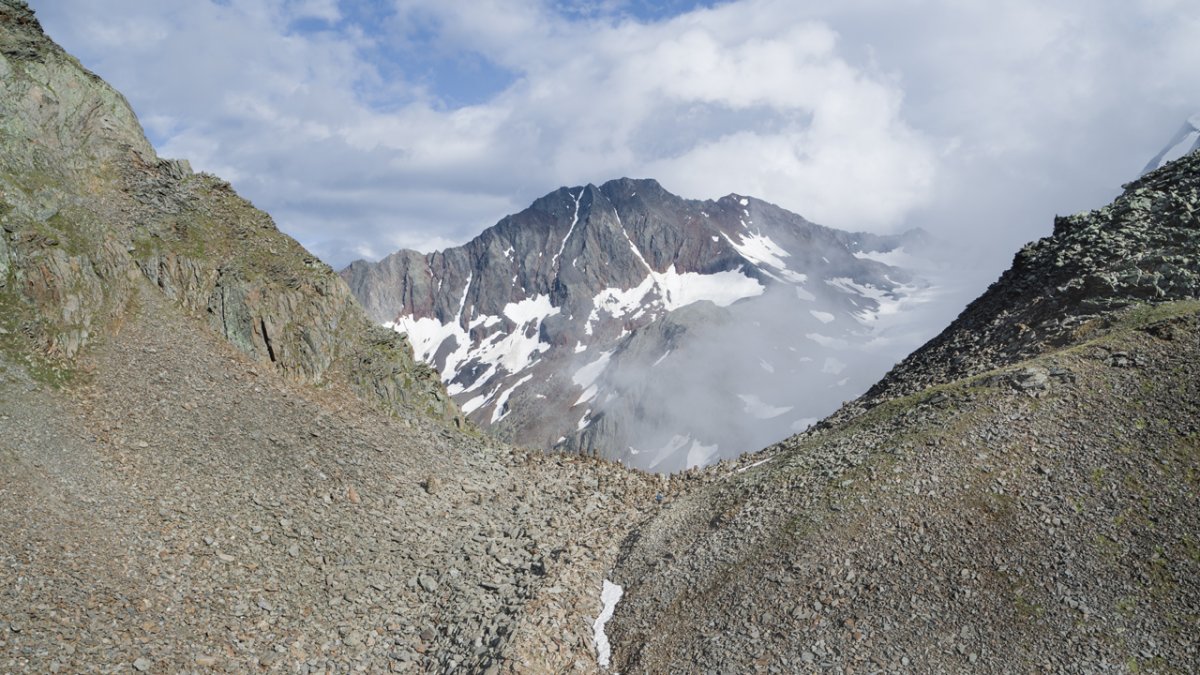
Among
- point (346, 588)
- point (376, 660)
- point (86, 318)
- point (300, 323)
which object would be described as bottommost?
point (376, 660)

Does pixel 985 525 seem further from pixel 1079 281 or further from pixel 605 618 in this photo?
pixel 1079 281

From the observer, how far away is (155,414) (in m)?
30.3

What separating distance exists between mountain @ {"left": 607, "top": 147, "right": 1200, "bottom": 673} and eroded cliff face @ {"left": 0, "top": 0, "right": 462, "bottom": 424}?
754 inches

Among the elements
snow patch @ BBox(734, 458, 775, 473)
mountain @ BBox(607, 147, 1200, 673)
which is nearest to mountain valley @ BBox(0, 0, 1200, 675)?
mountain @ BBox(607, 147, 1200, 673)

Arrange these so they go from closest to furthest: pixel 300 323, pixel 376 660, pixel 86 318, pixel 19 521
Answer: pixel 19 521 < pixel 376 660 < pixel 86 318 < pixel 300 323

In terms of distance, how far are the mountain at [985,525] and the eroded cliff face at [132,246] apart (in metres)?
19.1

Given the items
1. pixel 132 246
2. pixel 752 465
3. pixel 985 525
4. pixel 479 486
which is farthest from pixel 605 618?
pixel 132 246

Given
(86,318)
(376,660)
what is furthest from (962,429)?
(86,318)

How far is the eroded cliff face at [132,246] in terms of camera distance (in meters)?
33.0

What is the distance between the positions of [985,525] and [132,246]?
38.3m

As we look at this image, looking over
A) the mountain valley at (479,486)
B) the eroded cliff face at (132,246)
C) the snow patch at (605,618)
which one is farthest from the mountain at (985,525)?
the eroded cliff face at (132,246)

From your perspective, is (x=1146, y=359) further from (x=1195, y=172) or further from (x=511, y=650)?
(x=511, y=650)

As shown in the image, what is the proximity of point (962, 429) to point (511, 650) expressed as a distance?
18468 mm

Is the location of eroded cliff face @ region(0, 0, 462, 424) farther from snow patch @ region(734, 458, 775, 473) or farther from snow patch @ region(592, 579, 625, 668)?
snow patch @ region(734, 458, 775, 473)
